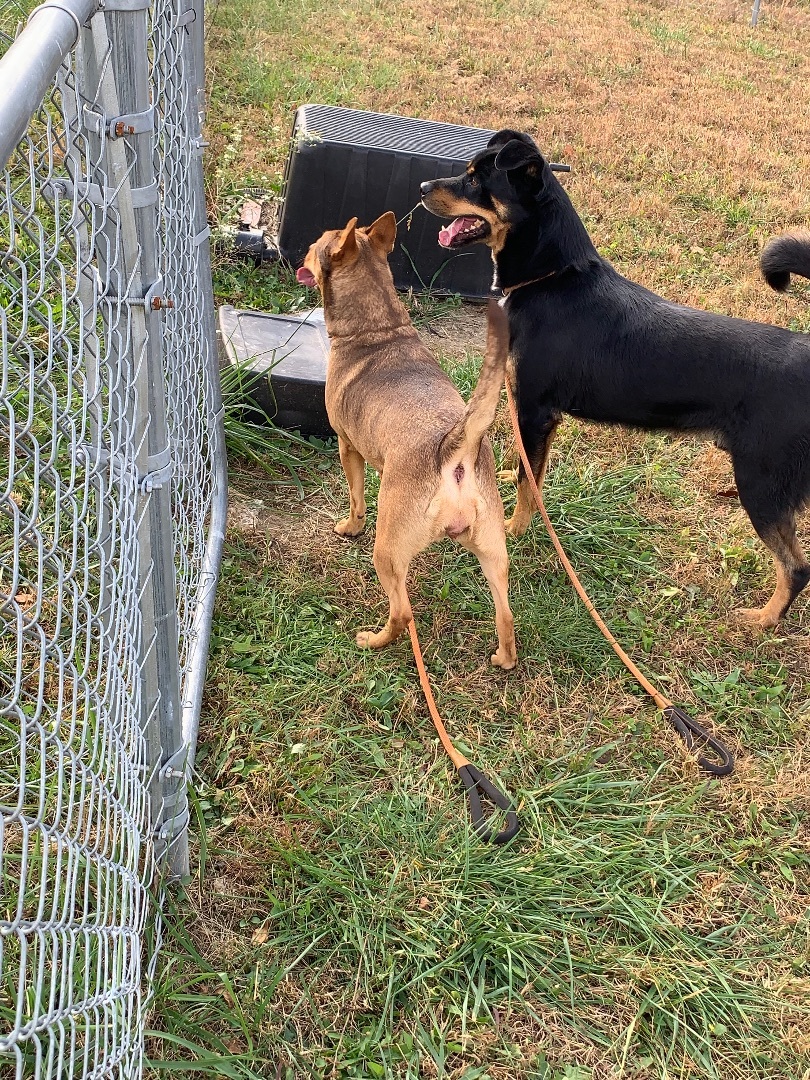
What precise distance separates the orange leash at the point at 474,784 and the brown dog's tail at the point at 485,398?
703 mm

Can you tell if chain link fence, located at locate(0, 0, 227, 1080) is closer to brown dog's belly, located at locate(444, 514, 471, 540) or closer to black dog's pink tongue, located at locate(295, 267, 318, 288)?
black dog's pink tongue, located at locate(295, 267, 318, 288)

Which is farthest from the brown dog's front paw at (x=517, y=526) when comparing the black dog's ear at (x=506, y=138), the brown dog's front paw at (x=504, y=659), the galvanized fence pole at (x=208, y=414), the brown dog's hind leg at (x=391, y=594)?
the black dog's ear at (x=506, y=138)

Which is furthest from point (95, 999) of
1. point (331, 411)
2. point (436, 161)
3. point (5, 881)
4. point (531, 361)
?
point (436, 161)

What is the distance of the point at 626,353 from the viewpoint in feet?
11.7

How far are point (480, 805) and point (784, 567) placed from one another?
5.84 feet

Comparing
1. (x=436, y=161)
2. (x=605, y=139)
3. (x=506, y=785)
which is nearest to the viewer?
(x=506, y=785)

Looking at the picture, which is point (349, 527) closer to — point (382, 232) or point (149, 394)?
point (382, 232)

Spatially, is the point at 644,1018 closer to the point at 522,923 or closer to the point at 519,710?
the point at 522,923

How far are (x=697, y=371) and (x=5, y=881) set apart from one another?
2.99 meters

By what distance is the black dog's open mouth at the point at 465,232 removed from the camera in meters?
3.97

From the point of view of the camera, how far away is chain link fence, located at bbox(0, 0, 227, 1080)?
3.91 ft

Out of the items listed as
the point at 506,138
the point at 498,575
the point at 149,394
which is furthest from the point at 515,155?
the point at 149,394

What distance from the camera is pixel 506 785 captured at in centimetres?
289

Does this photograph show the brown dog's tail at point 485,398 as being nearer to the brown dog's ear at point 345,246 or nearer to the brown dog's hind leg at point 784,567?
the brown dog's ear at point 345,246
